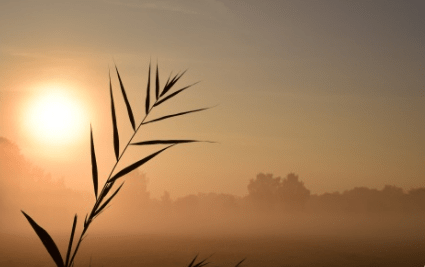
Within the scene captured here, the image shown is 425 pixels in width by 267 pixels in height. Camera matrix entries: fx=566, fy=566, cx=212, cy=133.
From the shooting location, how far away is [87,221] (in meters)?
4.24

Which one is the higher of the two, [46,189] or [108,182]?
[46,189]

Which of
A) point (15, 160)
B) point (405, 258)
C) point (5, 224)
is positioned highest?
point (15, 160)

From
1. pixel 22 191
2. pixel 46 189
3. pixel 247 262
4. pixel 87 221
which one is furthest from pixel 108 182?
pixel 46 189

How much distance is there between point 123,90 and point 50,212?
663 feet

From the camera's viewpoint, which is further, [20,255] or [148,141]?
[20,255]

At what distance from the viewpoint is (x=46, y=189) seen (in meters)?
192

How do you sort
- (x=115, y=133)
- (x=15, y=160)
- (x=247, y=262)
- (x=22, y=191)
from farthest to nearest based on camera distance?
(x=22, y=191)
(x=15, y=160)
(x=247, y=262)
(x=115, y=133)

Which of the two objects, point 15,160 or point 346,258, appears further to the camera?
point 15,160

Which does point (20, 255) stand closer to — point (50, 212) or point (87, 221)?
point (87, 221)

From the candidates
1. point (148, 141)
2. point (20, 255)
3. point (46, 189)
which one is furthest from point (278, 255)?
point (46, 189)

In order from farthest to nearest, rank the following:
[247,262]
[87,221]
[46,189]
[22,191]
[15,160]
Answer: [46,189] < [22,191] < [15,160] < [247,262] < [87,221]

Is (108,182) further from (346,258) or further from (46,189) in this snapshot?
(46,189)

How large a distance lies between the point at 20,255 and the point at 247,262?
2997cm

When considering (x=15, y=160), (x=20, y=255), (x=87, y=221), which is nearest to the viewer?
(x=87, y=221)
